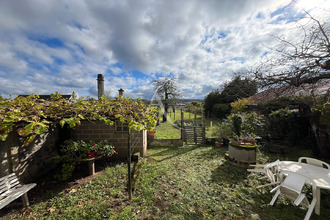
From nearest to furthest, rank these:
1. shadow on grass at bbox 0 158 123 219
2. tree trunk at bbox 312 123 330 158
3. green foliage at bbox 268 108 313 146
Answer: shadow on grass at bbox 0 158 123 219 < tree trunk at bbox 312 123 330 158 < green foliage at bbox 268 108 313 146

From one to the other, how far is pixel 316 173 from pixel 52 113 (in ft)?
21.2

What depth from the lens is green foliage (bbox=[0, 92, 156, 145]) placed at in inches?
85.1

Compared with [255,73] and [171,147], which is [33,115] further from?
[171,147]

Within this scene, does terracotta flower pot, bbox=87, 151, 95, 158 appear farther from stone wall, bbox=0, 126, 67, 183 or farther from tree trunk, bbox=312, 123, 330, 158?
tree trunk, bbox=312, 123, 330, 158

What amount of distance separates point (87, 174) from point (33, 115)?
3.02 meters

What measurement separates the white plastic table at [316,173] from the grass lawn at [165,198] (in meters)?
0.56

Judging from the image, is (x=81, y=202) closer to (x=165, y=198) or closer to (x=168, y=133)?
(x=165, y=198)

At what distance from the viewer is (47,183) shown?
156 inches

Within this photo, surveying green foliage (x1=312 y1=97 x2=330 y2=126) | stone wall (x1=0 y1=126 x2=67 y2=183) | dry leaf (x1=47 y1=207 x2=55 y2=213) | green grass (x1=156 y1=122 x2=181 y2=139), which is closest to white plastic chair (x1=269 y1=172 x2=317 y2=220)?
green foliage (x1=312 y1=97 x2=330 y2=126)

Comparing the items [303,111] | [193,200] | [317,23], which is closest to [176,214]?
[193,200]

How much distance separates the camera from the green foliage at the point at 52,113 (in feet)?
7.10

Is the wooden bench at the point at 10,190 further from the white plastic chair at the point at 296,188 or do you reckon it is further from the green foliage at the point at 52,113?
the white plastic chair at the point at 296,188

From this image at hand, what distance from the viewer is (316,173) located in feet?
9.81

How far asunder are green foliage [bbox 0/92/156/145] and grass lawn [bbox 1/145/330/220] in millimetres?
1835
